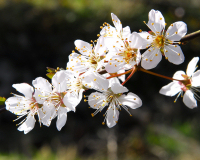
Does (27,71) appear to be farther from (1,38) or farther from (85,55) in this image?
(85,55)

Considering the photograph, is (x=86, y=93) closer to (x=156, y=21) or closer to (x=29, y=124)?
(x=29, y=124)

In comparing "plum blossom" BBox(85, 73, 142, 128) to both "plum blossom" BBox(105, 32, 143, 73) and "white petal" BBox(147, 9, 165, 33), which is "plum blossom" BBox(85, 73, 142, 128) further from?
"white petal" BBox(147, 9, 165, 33)

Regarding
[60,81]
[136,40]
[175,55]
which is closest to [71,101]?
[60,81]

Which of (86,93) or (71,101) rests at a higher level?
(71,101)

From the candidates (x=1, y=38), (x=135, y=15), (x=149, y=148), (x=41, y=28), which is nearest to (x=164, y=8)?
(x=135, y=15)

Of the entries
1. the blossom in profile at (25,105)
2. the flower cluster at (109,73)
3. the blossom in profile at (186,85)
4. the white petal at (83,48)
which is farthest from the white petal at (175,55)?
the blossom in profile at (25,105)

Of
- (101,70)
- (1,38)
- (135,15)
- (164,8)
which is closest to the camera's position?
(101,70)

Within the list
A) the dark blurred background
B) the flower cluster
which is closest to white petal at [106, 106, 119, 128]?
the flower cluster
